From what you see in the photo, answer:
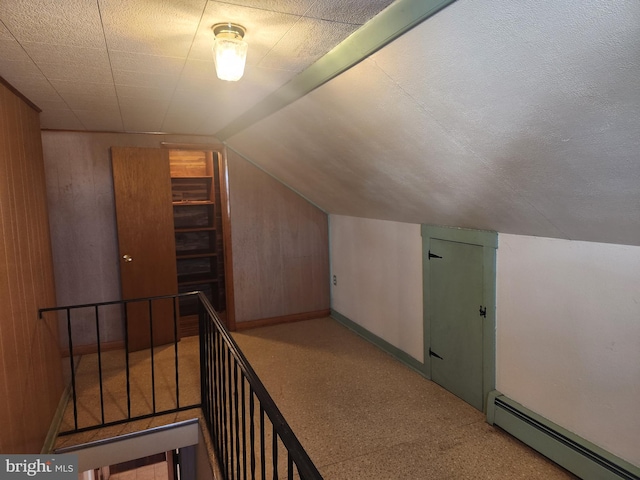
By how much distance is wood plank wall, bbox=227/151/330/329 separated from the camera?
426 cm

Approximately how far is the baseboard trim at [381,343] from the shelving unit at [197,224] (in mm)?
1455

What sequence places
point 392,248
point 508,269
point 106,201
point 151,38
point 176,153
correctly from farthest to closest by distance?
1. point 176,153
2. point 106,201
3. point 392,248
4. point 508,269
5. point 151,38

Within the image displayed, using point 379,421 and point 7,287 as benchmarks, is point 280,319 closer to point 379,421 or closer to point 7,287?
point 379,421

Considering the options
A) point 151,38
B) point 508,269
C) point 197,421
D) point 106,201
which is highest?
point 151,38

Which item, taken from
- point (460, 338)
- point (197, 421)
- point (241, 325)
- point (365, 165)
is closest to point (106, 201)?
Answer: point (241, 325)

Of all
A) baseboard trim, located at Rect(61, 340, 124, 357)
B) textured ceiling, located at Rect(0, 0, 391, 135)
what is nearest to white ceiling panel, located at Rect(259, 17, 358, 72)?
textured ceiling, located at Rect(0, 0, 391, 135)

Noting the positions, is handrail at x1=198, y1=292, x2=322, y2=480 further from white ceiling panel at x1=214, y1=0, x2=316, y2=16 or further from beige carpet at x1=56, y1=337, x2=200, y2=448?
white ceiling panel at x1=214, y1=0, x2=316, y2=16

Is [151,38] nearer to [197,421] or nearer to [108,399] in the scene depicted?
[197,421]

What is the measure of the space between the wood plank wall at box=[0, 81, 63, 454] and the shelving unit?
195 centimetres

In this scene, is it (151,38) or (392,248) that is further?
(392,248)

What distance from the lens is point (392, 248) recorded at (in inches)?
139

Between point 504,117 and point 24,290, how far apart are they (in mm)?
2477

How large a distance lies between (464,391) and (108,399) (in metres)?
2.50

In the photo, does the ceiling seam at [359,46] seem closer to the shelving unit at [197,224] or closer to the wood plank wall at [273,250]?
the wood plank wall at [273,250]
